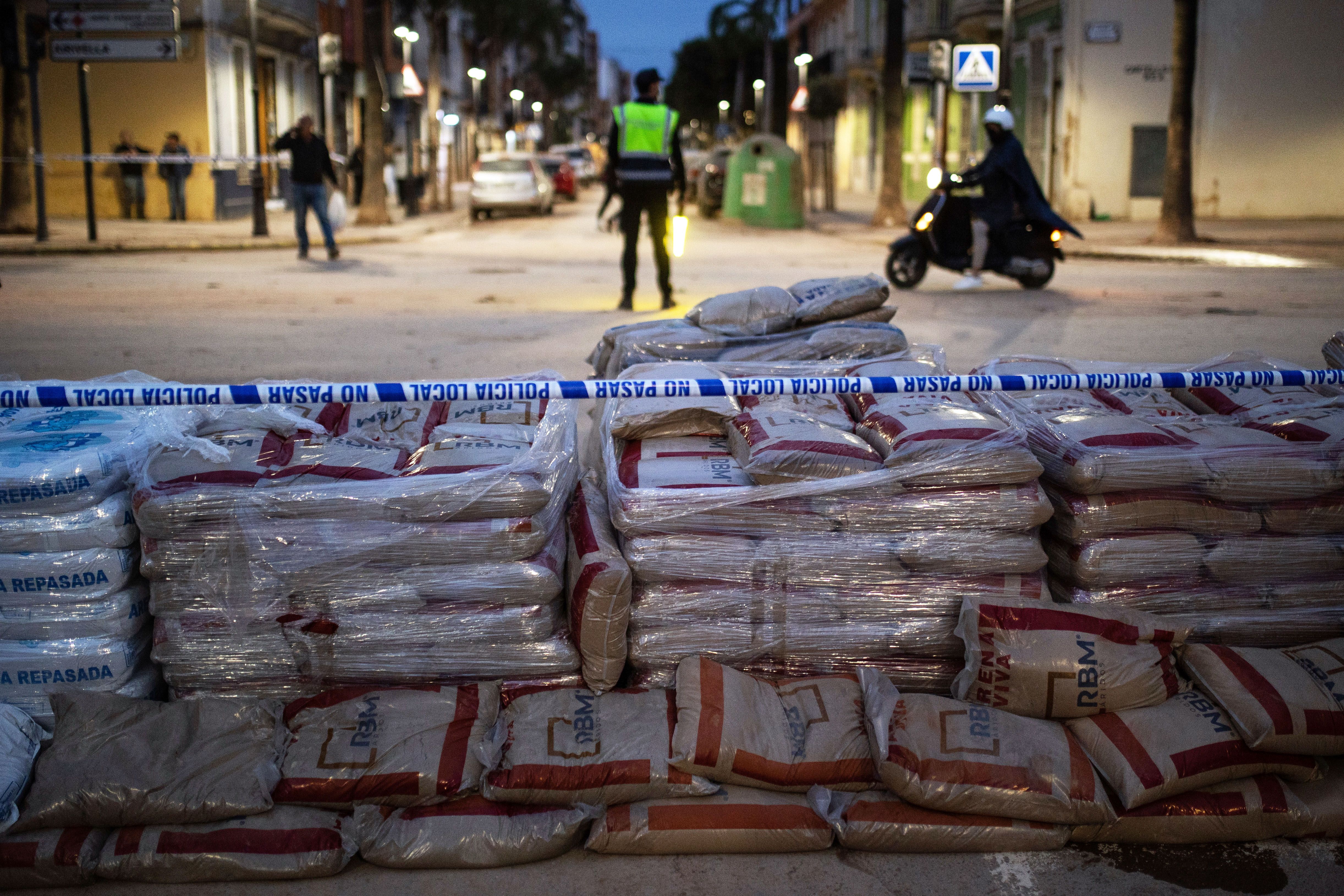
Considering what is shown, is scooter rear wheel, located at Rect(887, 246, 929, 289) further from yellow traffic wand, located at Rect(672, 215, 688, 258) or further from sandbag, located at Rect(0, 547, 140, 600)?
sandbag, located at Rect(0, 547, 140, 600)


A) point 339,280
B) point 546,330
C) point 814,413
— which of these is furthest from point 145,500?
point 339,280

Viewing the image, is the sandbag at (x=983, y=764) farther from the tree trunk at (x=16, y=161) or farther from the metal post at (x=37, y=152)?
the tree trunk at (x=16, y=161)

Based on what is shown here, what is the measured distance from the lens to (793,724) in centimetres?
304

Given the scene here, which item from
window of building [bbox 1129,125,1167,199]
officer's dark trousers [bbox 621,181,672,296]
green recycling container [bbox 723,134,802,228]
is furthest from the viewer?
window of building [bbox 1129,125,1167,199]

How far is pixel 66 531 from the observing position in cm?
315

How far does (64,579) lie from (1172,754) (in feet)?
9.22

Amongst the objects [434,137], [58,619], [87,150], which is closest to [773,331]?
[58,619]

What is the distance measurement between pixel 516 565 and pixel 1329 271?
14849 millimetres

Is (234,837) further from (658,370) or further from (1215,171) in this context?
(1215,171)

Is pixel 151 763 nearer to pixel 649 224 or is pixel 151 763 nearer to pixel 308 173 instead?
pixel 649 224

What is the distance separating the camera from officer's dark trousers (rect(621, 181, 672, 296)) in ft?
35.2

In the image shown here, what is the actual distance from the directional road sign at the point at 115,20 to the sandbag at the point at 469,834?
60.2 ft

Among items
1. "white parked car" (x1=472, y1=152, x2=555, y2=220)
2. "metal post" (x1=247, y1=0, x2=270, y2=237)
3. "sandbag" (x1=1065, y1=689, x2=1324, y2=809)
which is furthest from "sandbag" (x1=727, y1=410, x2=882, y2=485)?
"white parked car" (x1=472, y1=152, x2=555, y2=220)

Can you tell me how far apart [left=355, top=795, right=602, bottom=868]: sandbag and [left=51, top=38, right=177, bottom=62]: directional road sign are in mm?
17723
